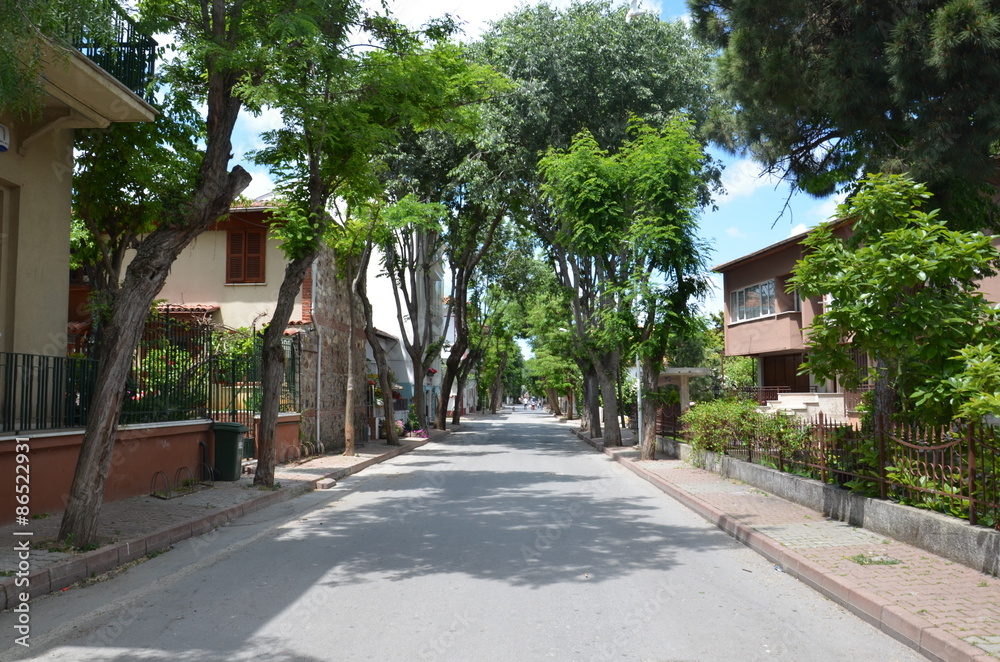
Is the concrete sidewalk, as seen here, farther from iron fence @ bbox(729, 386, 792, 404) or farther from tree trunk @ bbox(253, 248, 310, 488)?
iron fence @ bbox(729, 386, 792, 404)

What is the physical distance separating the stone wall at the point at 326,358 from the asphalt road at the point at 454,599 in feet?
35.3

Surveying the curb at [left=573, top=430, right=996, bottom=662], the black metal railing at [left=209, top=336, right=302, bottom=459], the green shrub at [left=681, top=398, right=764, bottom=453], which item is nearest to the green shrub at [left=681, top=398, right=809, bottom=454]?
the green shrub at [left=681, top=398, right=764, bottom=453]

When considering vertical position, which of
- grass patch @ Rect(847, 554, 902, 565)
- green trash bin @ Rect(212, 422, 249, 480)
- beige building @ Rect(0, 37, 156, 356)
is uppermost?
beige building @ Rect(0, 37, 156, 356)

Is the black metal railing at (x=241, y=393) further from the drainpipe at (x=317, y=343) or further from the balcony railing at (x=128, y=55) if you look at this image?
the balcony railing at (x=128, y=55)

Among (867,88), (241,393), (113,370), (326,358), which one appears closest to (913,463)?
(867,88)

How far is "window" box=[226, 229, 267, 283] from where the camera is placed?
2309 centimetres

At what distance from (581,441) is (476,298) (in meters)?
12.7

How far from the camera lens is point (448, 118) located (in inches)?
576

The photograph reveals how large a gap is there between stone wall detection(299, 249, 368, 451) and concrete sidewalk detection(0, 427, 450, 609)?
6.37 meters

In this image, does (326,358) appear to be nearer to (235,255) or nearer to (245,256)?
(245,256)

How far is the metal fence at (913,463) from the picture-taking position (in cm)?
731

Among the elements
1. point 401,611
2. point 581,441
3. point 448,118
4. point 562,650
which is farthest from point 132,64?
point 581,441

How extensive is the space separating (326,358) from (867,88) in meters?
17.5

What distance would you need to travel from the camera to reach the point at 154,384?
13.2 m
